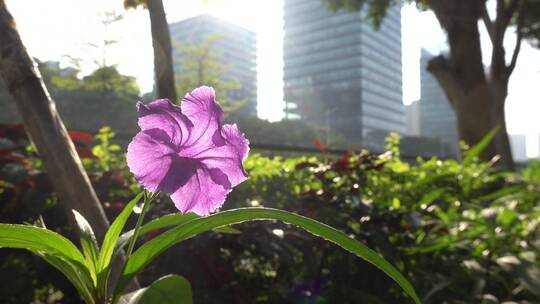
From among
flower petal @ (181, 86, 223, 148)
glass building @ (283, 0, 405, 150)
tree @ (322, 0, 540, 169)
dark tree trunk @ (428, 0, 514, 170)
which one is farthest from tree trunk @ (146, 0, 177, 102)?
glass building @ (283, 0, 405, 150)

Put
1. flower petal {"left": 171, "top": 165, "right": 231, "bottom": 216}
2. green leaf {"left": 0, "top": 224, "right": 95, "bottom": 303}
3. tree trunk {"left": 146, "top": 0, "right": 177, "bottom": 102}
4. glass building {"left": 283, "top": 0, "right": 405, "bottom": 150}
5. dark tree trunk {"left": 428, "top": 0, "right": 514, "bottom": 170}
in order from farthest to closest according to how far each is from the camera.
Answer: glass building {"left": 283, "top": 0, "right": 405, "bottom": 150}, dark tree trunk {"left": 428, "top": 0, "right": 514, "bottom": 170}, tree trunk {"left": 146, "top": 0, "right": 177, "bottom": 102}, flower petal {"left": 171, "top": 165, "right": 231, "bottom": 216}, green leaf {"left": 0, "top": 224, "right": 95, "bottom": 303}

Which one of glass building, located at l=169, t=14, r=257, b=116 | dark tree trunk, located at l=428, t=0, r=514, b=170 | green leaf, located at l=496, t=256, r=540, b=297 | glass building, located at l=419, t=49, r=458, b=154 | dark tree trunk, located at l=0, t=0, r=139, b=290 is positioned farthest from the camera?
glass building, located at l=419, t=49, r=458, b=154

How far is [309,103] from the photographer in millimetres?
104062

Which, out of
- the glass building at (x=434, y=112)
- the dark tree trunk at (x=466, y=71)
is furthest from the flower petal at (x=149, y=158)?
the glass building at (x=434, y=112)

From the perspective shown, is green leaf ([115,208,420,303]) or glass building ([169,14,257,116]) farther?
glass building ([169,14,257,116])

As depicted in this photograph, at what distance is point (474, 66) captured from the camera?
944 centimetres

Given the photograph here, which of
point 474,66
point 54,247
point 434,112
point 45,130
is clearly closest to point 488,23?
point 474,66

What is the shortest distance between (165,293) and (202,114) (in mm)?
306

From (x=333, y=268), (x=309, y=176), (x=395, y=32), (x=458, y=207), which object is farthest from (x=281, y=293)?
(x=395, y=32)

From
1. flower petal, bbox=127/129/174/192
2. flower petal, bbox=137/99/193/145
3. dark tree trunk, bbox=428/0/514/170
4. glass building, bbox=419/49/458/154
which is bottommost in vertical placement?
flower petal, bbox=127/129/174/192

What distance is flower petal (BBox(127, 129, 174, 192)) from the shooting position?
29.9 inches

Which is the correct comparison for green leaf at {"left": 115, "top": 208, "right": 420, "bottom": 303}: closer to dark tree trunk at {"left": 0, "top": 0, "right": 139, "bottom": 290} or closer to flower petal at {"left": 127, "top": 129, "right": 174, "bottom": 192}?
flower petal at {"left": 127, "top": 129, "right": 174, "bottom": 192}

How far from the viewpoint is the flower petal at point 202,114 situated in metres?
0.82

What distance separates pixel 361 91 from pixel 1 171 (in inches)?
4031
